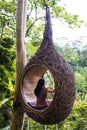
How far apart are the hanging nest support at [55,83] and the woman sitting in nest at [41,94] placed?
0.23ft

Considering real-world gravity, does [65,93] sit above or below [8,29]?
below

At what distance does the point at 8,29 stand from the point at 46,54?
3913 millimetres

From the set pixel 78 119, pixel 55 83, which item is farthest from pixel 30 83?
pixel 78 119

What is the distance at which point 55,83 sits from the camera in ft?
8.33

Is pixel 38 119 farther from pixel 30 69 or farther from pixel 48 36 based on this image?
pixel 48 36

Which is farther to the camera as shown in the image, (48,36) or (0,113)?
(0,113)

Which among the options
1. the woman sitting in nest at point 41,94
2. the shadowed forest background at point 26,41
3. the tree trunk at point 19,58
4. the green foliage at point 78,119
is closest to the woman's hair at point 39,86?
the woman sitting in nest at point 41,94

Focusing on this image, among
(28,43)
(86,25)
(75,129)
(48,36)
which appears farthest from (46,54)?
(75,129)

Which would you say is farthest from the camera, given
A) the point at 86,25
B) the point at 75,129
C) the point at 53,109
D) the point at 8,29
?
the point at 75,129

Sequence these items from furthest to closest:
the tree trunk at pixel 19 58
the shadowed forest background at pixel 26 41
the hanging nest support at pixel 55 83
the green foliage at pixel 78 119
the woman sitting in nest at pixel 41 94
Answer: the green foliage at pixel 78 119
the shadowed forest background at pixel 26 41
the tree trunk at pixel 19 58
the woman sitting in nest at pixel 41 94
the hanging nest support at pixel 55 83

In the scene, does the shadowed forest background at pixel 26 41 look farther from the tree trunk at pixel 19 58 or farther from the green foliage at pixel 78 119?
the tree trunk at pixel 19 58

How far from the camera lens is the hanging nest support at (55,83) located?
252cm

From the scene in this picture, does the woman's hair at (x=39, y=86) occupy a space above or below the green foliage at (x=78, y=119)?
above

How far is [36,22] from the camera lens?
651 cm
